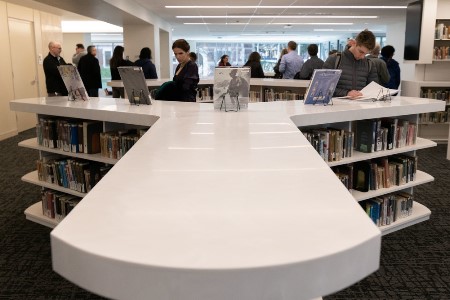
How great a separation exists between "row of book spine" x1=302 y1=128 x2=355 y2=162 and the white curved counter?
1.63m

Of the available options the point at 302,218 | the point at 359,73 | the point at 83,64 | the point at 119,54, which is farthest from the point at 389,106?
the point at 83,64

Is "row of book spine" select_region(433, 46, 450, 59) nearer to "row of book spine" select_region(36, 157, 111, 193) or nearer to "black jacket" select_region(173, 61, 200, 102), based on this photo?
"black jacket" select_region(173, 61, 200, 102)

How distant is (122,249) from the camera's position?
884 millimetres

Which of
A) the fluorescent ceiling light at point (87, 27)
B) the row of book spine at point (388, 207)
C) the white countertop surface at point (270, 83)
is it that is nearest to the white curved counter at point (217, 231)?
the row of book spine at point (388, 207)

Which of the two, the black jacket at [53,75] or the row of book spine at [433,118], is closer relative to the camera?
the black jacket at [53,75]

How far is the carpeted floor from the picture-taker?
2805 millimetres

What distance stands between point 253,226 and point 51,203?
3.37m

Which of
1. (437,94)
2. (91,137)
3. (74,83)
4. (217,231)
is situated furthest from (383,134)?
(437,94)

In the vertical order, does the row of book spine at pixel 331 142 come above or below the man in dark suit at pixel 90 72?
below

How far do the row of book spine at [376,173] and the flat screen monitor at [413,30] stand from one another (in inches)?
183

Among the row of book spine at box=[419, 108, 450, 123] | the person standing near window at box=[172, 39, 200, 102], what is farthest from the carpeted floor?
the row of book spine at box=[419, 108, 450, 123]

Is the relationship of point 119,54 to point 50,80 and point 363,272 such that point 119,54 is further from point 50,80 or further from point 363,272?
point 363,272

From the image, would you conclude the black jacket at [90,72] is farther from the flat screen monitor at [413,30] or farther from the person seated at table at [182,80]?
the flat screen monitor at [413,30]

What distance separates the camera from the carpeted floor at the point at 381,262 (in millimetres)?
2805
